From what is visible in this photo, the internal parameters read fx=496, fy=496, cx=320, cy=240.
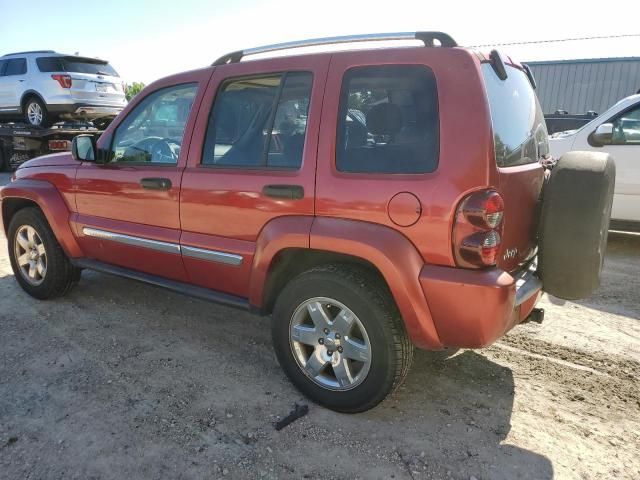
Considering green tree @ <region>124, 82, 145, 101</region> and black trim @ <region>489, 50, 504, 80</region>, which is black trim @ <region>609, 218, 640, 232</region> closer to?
black trim @ <region>489, 50, 504, 80</region>

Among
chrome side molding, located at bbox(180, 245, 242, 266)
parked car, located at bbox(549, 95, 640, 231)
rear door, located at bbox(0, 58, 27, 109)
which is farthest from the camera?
rear door, located at bbox(0, 58, 27, 109)

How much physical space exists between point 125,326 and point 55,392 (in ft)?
3.07

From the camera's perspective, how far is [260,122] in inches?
114

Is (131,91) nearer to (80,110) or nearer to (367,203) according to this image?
(80,110)

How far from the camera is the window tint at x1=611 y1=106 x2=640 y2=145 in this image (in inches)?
219

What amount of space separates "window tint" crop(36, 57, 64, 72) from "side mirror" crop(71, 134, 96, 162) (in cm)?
1043

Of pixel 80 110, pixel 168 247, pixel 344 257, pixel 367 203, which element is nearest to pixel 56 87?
pixel 80 110

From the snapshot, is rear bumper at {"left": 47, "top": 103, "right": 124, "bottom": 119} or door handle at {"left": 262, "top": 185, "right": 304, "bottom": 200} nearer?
door handle at {"left": 262, "top": 185, "right": 304, "bottom": 200}

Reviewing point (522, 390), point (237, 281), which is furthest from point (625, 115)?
point (237, 281)

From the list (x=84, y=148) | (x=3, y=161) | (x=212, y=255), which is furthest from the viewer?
(x=3, y=161)

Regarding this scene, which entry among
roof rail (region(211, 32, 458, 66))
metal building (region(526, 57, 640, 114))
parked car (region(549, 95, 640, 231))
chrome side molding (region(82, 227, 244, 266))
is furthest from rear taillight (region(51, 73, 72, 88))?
metal building (region(526, 57, 640, 114))

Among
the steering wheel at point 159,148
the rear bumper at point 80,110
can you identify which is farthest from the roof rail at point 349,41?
the rear bumper at point 80,110

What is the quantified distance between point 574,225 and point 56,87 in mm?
13140

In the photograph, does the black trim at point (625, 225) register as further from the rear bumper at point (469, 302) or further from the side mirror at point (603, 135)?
the rear bumper at point (469, 302)
